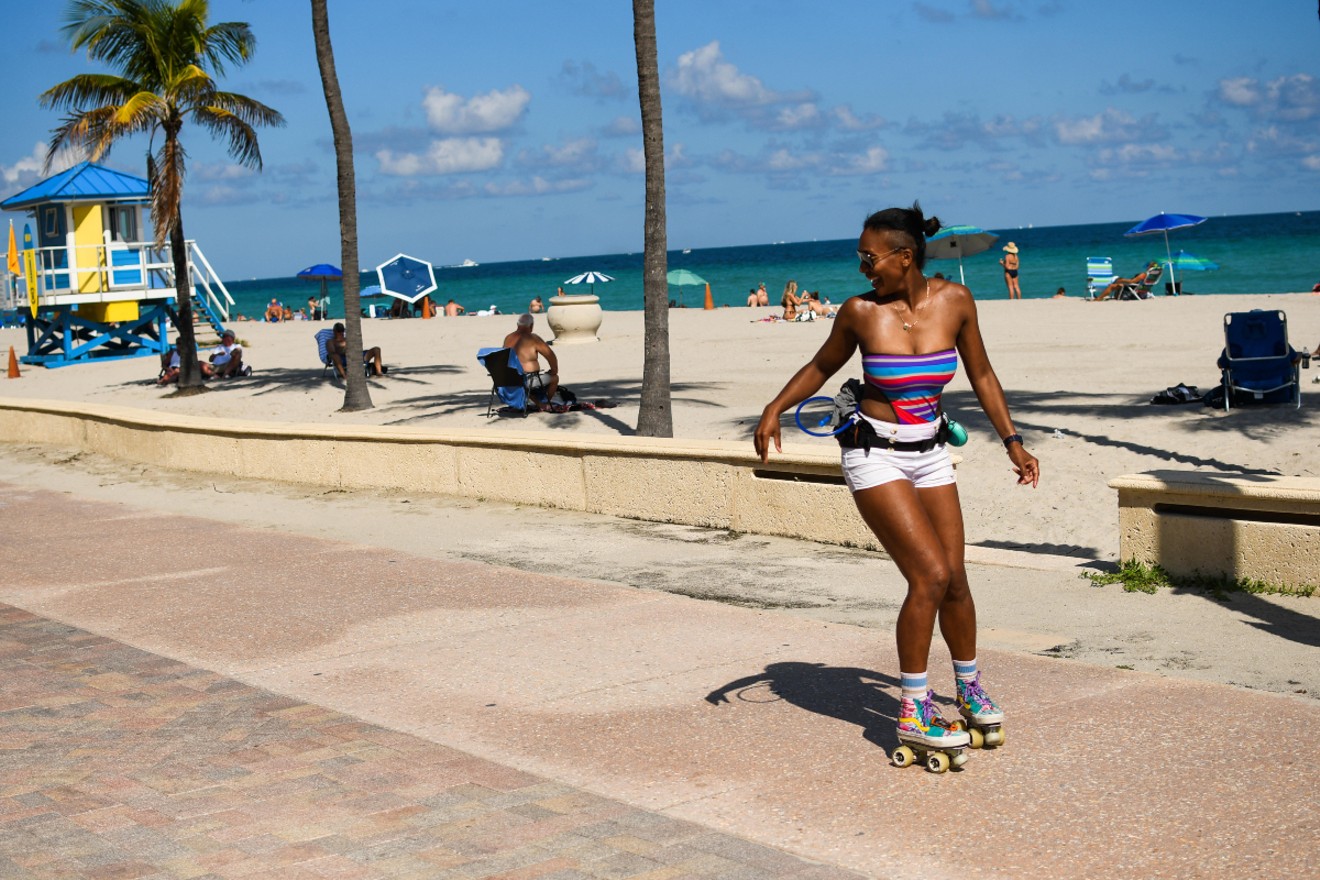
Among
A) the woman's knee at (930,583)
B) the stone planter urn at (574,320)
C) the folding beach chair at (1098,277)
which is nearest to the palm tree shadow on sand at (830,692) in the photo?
the woman's knee at (930,583)

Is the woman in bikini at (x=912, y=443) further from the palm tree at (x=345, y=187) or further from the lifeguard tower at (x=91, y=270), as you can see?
the lifeguard tower at (x=91, y=270)

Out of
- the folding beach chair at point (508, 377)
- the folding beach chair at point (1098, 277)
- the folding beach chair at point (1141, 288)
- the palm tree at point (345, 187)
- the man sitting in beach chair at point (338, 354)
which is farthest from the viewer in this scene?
A: the folding beach chair at point (1098, 277)

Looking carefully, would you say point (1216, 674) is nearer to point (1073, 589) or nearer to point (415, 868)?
point (1073, 589)

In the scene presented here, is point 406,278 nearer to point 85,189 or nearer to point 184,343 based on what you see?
point 85,189

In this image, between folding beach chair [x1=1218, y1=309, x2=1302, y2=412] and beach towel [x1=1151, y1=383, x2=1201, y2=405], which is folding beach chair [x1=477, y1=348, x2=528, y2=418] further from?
folding beach chair [x1=1218, y1=309, x2=1302, y2=412]

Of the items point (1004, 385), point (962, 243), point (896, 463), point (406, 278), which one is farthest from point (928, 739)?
point (406, 278)

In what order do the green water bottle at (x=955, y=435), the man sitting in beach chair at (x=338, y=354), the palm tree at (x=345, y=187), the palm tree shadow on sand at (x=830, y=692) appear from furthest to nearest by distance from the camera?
1. the man sitting in beach chair at (x=338, y=354)
2. the palm tree at (x=345, y=187)
3. the palm tree shadow on sand at (x=830, y=692)
4. the green water bottle at (x=955, y=435)

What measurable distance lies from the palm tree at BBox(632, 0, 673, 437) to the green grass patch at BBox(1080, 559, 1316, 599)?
20.6ft

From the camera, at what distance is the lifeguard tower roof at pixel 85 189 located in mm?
33094

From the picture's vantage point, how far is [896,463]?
4.80 meters

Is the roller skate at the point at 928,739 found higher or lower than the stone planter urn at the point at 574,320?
lower

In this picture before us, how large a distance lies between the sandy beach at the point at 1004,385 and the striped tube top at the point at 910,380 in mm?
4381

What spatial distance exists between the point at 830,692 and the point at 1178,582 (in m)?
2.60

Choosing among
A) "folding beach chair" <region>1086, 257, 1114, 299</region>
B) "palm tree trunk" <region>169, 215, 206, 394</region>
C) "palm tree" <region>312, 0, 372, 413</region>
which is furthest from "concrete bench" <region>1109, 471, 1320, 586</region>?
"folding beach chair" <region>1086, 257, 1114, 299</region>
